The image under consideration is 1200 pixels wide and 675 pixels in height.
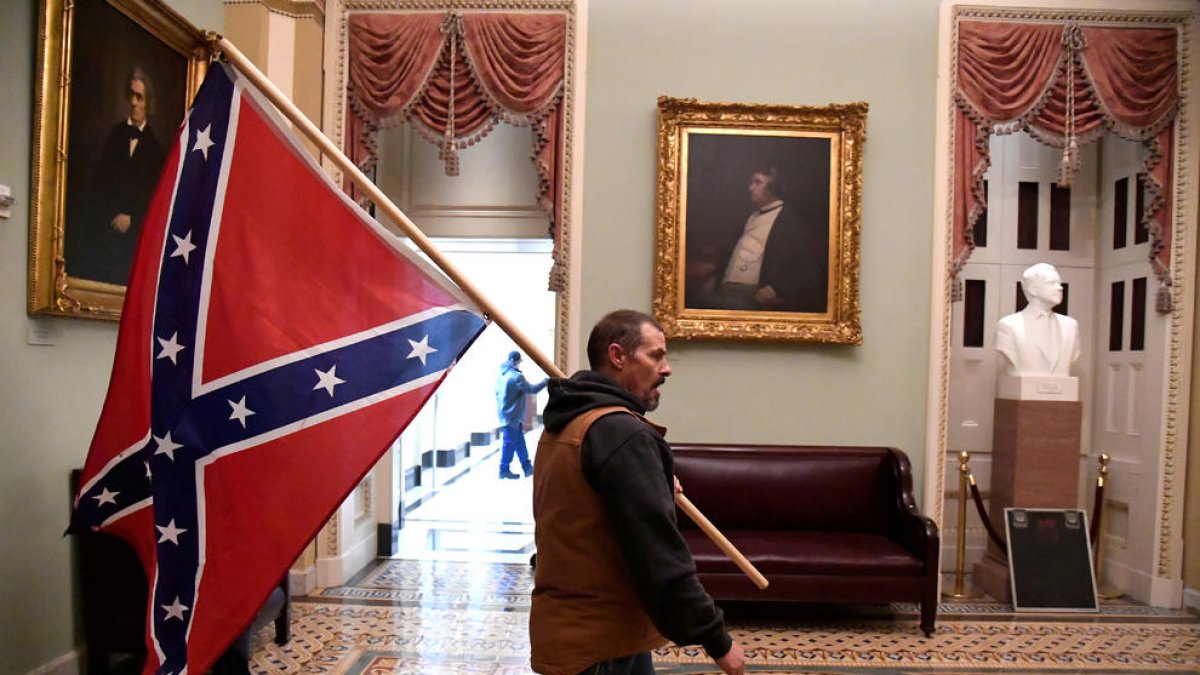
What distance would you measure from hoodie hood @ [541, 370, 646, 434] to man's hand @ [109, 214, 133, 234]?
2.83 m

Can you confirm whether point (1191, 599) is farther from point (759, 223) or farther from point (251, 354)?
point (251, 354)

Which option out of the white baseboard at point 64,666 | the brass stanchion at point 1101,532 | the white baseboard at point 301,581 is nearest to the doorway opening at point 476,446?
the white baseboard at point 301,581

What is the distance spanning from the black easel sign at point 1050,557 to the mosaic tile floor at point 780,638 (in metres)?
0.14

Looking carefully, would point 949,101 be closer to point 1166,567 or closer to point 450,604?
point 1166,567

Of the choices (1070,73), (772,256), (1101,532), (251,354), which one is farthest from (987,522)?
(251,354)

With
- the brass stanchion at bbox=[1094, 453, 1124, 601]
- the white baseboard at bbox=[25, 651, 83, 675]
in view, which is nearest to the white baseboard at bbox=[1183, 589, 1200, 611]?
the brass stanchion at bbox=[1094, 453, 1124, 601]

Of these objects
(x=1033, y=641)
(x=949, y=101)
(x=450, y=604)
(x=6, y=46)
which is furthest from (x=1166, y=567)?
(x=6, y=46)

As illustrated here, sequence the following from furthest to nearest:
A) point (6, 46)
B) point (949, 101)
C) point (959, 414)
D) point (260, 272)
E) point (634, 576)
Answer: point (959, 414)
point (949, 101)
point (6, 46)
point (260, 272)
point (634, 576)

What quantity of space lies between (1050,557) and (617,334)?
4.51 m

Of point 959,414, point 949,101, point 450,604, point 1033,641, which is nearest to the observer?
point 1033,641

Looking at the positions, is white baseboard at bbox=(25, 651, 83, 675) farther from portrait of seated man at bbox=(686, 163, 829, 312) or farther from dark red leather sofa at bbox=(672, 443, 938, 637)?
portrait of seated man at bbox=(686, 163, 829, 312)

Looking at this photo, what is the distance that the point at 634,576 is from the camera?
5.58 ft

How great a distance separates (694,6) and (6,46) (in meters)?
3.90

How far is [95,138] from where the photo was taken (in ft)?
11.4
